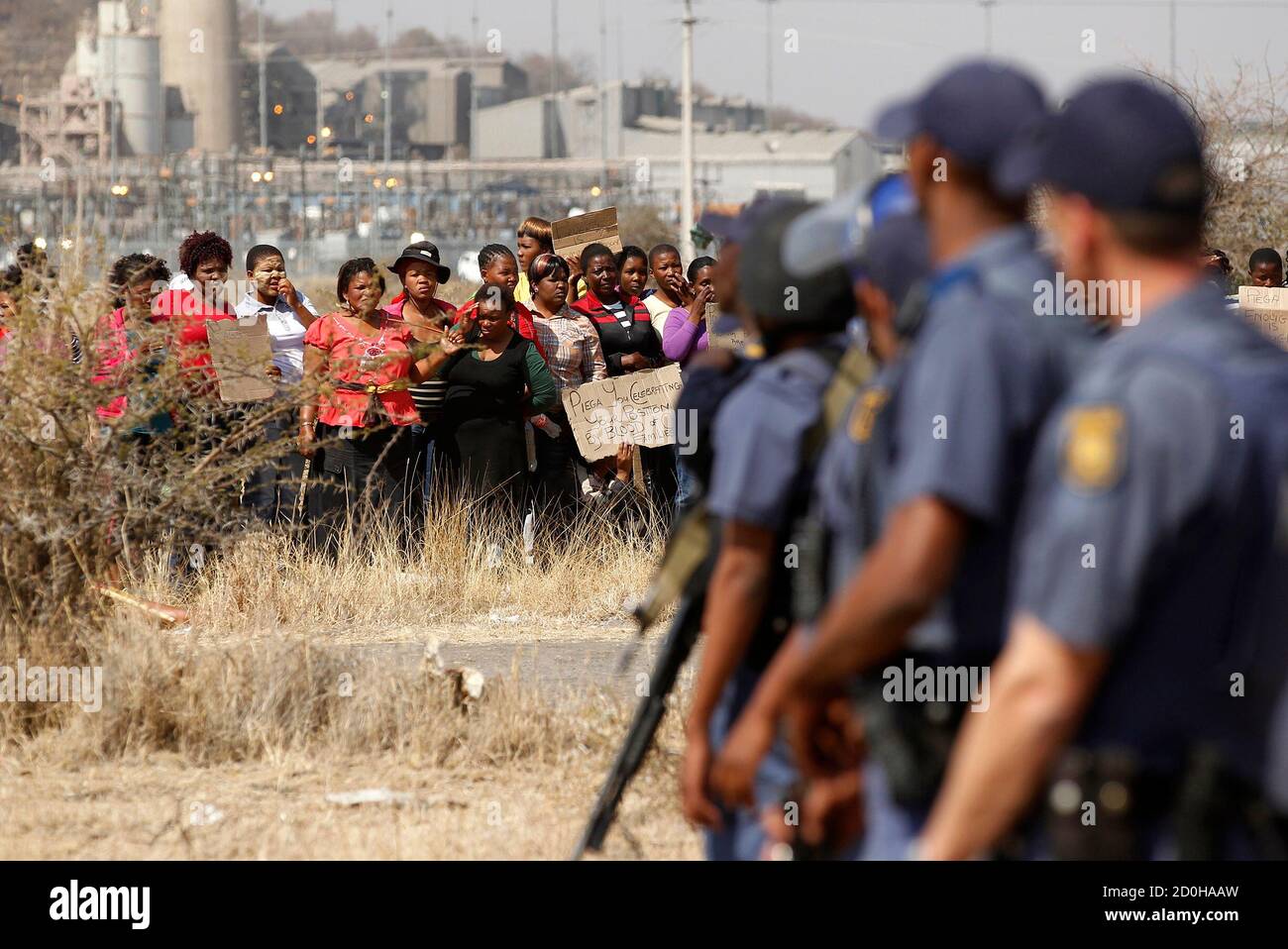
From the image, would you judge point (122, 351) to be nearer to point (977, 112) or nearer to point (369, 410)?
point (369, 410)

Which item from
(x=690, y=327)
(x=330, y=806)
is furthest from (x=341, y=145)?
(x=330, y=806)

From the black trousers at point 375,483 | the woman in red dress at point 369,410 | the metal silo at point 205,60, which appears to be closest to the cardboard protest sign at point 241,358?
the woman in red dress at point 369,410

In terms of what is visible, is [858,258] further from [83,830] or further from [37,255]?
[37,255]

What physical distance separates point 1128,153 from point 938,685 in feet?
2.95

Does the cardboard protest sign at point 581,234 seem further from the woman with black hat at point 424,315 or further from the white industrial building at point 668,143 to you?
the white industrial building at point 668,143

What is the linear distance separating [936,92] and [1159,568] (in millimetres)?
990

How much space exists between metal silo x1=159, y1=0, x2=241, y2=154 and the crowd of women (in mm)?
122187

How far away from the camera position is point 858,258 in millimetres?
3350

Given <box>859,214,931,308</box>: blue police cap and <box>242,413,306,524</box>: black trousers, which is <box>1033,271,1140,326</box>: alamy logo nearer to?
<box>859,214,931,308</box>: blue police cap

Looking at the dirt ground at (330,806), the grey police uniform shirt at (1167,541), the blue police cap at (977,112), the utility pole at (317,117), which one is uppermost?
the utility pole at (317,117)

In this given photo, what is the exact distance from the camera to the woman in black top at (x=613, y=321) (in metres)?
10.5

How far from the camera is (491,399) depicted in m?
9.78
